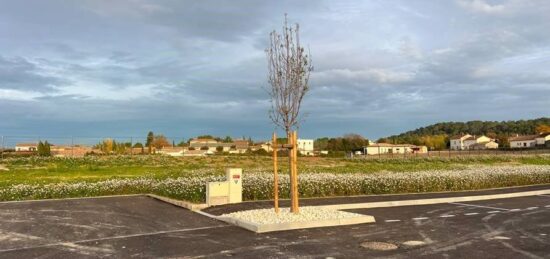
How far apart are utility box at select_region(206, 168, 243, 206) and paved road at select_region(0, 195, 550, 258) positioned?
97cm

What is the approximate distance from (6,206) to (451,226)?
502 inches

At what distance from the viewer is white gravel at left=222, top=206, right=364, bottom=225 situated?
10676mm

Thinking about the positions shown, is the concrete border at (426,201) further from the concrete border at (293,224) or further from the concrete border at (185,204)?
the concrete border at (185,204)

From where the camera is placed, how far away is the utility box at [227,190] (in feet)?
45.5

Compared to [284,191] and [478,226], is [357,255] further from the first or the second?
[284,191]

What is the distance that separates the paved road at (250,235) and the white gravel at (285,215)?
1.78 feet

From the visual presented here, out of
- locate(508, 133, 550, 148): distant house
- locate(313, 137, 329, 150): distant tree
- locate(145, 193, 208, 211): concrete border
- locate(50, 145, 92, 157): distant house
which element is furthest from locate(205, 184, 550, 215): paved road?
locate(508, 133, 550, 148): distant house

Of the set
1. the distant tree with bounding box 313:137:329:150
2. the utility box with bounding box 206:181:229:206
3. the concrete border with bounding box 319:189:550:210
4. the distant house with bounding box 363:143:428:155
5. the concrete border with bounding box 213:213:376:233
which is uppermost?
the distant tree with bounding box 313:137:329:150

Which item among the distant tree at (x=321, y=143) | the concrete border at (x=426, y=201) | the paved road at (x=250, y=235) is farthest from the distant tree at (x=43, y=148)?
the distant tree at (x=321, y=143)

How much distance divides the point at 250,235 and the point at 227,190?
4697 millimetres

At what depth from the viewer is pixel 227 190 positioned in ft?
46.8

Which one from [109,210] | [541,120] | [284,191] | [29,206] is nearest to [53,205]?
[29,206]

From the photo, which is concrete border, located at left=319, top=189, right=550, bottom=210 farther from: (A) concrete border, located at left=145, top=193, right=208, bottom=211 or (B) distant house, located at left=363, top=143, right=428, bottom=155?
(B) distant house, located at left=363, top=143, right=428, bottom=155

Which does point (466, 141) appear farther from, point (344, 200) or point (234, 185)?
point (234, 185)
